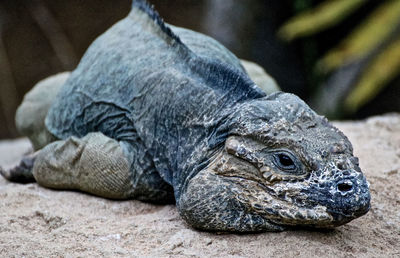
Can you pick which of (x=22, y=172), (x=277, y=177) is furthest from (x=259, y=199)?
(x=22, y=172)

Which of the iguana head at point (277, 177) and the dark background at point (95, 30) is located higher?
the iguana head at point (277, 177)

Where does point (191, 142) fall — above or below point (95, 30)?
above

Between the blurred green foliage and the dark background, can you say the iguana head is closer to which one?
the blurred green foliage

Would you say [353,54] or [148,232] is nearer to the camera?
[148,232]

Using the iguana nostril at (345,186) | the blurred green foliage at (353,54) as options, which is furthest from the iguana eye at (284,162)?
the blurred green foliage at (353,54)

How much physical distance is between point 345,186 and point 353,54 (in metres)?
8.03

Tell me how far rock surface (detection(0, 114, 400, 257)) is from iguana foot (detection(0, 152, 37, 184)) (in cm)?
23

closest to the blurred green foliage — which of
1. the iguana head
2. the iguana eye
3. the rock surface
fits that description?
the rock surface

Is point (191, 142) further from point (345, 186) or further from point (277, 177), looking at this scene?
point (345, 186)

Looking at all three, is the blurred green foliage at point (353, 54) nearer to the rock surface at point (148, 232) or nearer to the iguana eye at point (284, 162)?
the rock surface at point (148, 232)

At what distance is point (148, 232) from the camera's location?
4.28 metres

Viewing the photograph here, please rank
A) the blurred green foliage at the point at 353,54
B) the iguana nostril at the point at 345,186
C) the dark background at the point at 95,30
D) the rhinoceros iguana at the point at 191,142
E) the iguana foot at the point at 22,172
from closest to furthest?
the iguana nostril at the point at 345,186 < the rhinoceros iguana at the point at 191,142 < the iguana foot at the point at 22,172 < the blurred green foliage at the point at 353,54 < the dark background at the point at 95,30

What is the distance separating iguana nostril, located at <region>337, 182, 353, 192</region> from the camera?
3.71 meters

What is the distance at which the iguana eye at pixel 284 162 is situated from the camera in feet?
12.7
